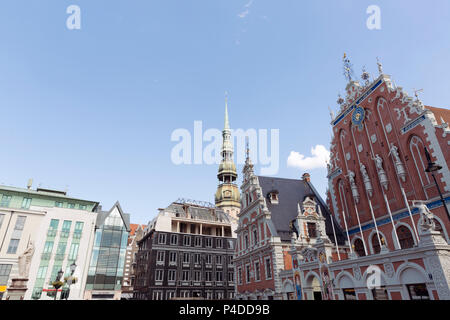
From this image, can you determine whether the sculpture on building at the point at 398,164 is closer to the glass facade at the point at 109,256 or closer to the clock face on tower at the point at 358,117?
the clock face on tower at the point at 358,117

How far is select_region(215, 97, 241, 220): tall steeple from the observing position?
103688 mm

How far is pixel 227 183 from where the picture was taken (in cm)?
11112

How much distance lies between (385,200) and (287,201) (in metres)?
14.3

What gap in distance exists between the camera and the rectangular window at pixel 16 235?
44.4 m

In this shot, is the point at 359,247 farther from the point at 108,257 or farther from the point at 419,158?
the point at 108,257

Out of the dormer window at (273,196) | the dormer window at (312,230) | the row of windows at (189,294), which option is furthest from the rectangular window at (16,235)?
the dormer window at (312,230)

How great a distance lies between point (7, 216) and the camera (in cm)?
4600

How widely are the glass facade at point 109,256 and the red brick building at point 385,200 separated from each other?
126ft

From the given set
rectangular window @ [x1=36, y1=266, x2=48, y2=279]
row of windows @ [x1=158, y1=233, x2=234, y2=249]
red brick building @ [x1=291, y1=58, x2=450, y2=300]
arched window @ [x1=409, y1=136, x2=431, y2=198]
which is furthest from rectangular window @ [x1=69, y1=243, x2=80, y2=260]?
arched window @ [x1=409, y1=136, x2=431, y2=198]

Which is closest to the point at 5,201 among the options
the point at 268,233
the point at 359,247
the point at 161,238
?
the point at 161,238

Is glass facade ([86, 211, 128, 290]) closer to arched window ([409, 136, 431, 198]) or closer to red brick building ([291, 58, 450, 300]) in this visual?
red brick building ([291, 58, 450, 300])
